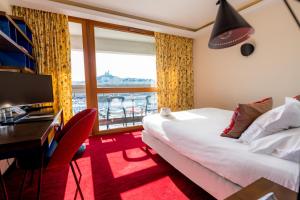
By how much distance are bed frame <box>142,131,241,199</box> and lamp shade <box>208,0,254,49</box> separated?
1.24 meters

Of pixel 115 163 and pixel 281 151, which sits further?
pixel 115 163

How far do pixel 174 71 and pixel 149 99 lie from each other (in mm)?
1004

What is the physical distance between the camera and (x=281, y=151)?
1038 millimetres

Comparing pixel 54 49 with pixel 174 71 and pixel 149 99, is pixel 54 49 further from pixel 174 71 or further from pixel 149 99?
pixel 174 71

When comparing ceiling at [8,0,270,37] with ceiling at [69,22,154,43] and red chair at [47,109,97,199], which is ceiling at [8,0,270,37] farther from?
red chair at [47,109,97,199]

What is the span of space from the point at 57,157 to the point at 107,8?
2.83 m

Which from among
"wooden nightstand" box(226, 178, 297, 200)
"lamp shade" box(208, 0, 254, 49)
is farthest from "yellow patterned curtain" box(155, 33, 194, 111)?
"wooden nightstand" box(226, 178, 297, 200)

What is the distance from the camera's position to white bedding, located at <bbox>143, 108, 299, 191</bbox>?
943mm

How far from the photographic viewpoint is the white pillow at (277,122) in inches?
45.4

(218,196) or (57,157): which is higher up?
(57,157)

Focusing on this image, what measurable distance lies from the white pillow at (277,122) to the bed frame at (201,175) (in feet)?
1.32

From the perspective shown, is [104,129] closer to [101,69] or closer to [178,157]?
[101,69]

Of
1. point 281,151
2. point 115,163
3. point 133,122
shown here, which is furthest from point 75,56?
point 281,151

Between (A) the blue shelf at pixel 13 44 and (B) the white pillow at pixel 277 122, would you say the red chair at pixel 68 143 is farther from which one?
(B) the white pillow at pixel 277 122
